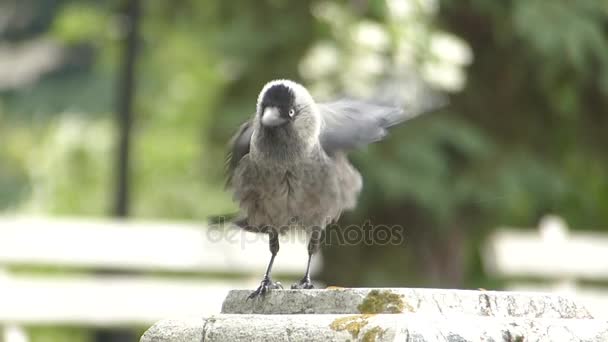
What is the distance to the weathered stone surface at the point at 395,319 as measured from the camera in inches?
123

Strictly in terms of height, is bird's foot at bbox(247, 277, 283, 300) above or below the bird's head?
below

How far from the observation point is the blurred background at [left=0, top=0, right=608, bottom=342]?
6.86 m

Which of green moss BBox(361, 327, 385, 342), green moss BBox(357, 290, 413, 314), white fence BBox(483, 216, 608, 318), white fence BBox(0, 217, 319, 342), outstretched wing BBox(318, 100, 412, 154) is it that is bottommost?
green moss BBox(361, 327, 385, 342)

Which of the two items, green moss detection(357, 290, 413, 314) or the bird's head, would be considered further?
the bird's head

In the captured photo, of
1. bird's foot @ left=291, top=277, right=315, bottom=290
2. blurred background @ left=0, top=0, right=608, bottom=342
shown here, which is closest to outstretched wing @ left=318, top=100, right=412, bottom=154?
bird's foot @ left=291, top=277, right=315, bottom=290

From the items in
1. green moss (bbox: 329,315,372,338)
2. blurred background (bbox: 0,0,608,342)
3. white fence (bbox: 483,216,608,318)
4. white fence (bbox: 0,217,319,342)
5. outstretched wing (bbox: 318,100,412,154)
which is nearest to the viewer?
green moss (bbox: 329,315,372,338)

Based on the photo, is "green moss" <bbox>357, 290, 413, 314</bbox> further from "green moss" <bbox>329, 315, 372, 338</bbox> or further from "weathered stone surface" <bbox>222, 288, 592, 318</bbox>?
"green moss" <bbox>329, 315, 372, 338</bbox>

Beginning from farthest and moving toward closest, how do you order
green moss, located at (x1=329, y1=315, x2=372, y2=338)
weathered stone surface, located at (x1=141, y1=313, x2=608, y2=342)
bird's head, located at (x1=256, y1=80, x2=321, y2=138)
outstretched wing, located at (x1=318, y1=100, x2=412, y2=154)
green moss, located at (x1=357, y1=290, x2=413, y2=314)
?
outstretched wing, located at (x1=318, y1=100, x2=412, y2=154), bird's head, located at (x1=256, y1=80, x2=321, y2=138), green moss, located at (x1=357, y1=290, x2=413, y2=314), green moss, located at (x1=329, y1=315, x2=372, y2=338), weathered stone surface, located at (x1=141, y1=313, x2=608, y2=342)

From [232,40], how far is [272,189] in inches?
152

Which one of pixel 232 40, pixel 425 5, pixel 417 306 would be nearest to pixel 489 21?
pixel 425 5

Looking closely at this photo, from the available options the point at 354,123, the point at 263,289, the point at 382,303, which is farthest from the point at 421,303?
the point at 354,123

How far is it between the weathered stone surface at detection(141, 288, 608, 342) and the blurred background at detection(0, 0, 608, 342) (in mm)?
2570

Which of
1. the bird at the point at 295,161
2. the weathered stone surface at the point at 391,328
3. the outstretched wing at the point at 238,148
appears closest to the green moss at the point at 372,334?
the weathered stone surface at the point at 391,328

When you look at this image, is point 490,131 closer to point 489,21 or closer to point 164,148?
point 489,21
